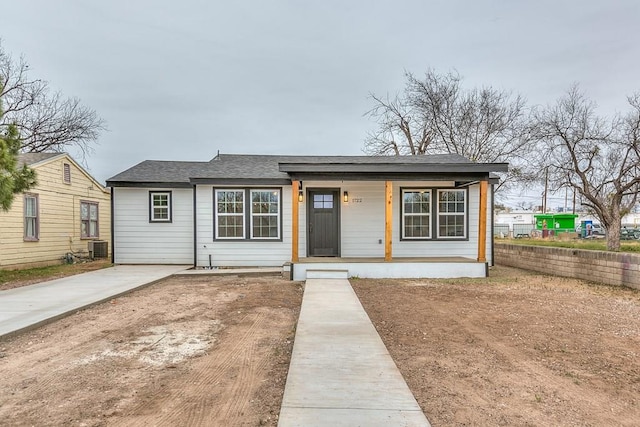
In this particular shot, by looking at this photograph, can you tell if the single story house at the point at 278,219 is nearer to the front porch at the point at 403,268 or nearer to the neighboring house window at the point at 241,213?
the neighboring house window at the point at 241,213

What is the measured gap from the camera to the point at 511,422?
2.54 m

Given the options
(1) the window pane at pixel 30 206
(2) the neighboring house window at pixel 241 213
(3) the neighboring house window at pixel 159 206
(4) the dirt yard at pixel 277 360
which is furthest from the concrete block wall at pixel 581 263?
(1) the window pane at pixel 30 206

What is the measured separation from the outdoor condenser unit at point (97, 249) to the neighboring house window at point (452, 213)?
1241cm

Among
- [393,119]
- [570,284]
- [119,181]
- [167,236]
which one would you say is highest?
[393,119]

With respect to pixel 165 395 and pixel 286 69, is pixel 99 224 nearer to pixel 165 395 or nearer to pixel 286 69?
pixel 286 69

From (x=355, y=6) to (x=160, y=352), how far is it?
13.9 meters

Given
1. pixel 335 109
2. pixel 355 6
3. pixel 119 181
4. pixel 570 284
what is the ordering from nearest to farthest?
pixel 570 284 < pixel 119 181 < pixel 355 6 < pixel 335 109

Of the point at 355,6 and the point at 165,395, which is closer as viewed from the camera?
the point at 165,395

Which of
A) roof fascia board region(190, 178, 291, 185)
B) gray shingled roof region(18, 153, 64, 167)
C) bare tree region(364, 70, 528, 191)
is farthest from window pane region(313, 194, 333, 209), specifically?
bare tree region(364, 70, 528, 191)

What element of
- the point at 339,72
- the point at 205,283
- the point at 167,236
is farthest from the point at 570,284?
the point at 339,72

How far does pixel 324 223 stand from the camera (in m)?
11.1

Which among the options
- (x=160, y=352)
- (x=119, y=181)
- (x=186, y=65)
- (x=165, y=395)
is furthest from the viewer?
(x=186, y=65)

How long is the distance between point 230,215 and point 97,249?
22.3 feet

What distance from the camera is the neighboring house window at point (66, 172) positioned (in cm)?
1316
